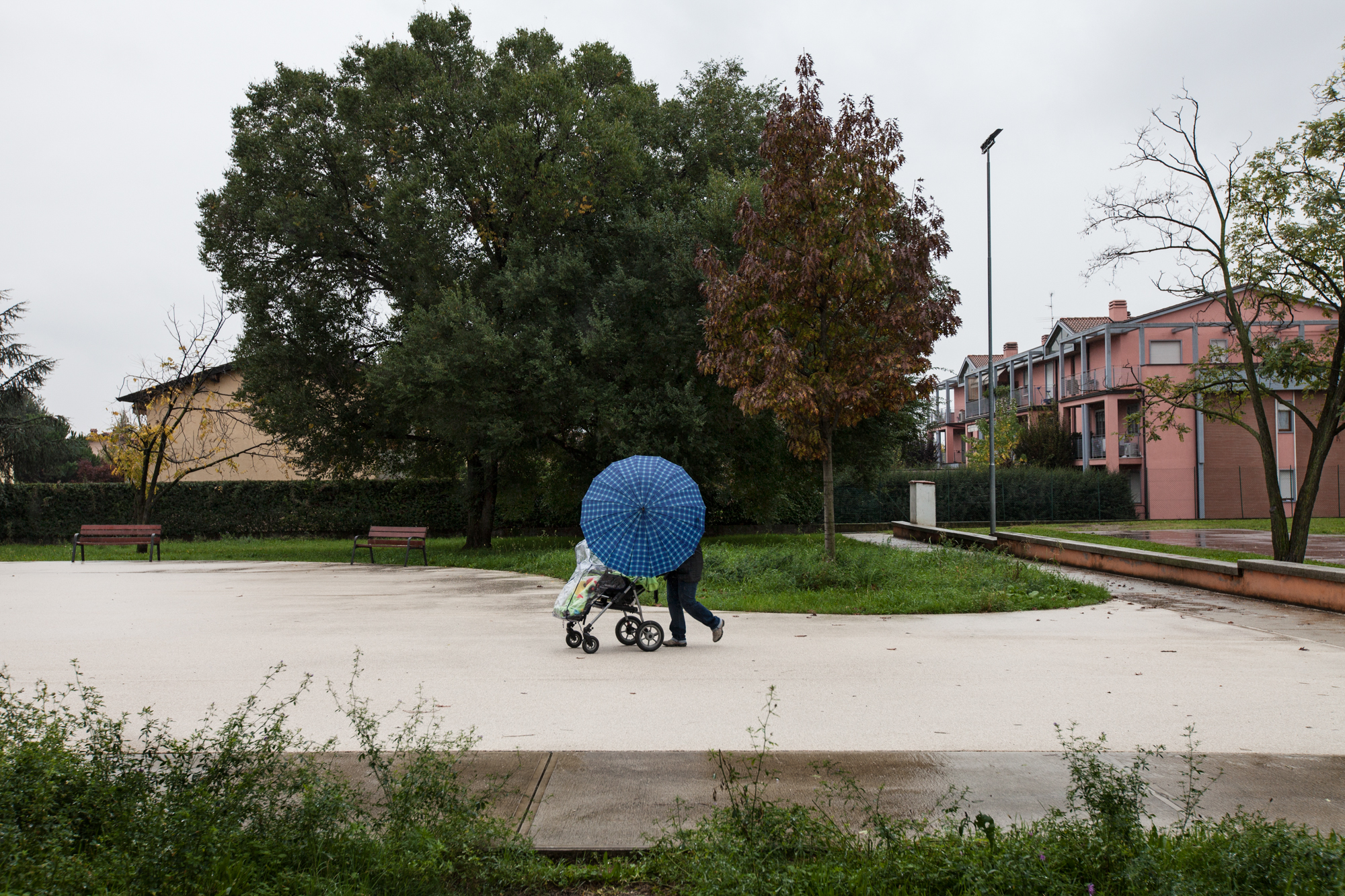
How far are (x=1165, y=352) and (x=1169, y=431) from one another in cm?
590

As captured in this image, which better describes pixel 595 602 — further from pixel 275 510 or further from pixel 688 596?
pixel 275 510

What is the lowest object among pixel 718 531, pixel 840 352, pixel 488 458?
pixel 718 531

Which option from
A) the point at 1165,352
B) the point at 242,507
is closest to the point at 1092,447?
the point at 1165,352

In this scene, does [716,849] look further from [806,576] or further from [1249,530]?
[1249,530]

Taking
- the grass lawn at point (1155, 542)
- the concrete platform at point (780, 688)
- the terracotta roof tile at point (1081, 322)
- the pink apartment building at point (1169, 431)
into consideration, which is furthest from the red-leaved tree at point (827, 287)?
the terracotta roof tile at point (1081, 322)

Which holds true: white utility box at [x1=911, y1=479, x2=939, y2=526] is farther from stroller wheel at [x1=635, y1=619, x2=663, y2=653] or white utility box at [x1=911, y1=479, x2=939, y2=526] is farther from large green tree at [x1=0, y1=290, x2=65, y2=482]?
large green tree at [x1=0, y1=290, x2=65, y2=482]

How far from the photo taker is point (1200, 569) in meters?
13.6

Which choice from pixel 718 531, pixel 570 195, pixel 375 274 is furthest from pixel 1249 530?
pixel 375 274

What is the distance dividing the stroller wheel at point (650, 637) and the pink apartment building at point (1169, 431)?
3205 cm

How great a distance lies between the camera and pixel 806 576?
13.0m

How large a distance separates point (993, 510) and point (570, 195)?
13882 millimetres

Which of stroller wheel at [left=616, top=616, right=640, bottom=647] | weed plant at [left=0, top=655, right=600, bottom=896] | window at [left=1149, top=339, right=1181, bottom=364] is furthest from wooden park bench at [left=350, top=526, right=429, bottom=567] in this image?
window at [left=1149, top=339, right=1181, bottom=364]

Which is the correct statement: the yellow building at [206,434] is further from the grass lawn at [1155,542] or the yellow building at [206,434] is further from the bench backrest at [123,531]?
the grass lawn at [1155,542]

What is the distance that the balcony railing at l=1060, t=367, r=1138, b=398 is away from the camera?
43.0 metres
